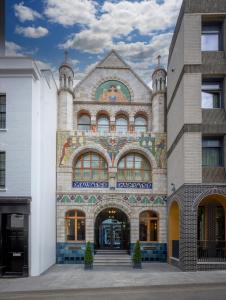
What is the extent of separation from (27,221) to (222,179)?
10368 mm

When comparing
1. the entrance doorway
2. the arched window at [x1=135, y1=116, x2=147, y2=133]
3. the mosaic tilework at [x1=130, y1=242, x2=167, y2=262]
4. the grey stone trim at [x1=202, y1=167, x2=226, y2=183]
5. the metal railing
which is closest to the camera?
the entrance doorway

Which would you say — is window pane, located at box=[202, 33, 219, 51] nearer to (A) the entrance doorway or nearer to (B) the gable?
(B) the gable

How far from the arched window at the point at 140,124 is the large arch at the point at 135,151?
6.77 ft

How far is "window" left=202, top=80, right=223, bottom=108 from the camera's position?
872 inches

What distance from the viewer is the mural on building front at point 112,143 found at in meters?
26.8

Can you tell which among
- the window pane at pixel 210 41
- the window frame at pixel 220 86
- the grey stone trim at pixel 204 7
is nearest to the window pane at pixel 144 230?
the window frame at pixel 220 86

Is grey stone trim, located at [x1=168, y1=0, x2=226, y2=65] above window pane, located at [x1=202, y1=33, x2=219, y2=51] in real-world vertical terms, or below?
above

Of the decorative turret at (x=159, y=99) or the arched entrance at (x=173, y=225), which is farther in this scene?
the decorative turret at (x=159, y=99)

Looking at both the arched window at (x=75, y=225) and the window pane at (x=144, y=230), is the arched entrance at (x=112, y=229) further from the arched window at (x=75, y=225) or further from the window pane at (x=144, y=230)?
the arched window at (x=75, y=225)

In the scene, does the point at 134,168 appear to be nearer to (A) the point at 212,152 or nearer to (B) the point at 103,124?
(B) the point at 103,124

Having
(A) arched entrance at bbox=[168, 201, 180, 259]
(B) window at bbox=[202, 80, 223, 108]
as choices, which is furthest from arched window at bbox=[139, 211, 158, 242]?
(B) window at bbox=[202, 80, 223, 108]

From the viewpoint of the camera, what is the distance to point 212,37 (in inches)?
885

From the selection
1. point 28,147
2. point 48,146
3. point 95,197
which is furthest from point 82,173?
point 28,147

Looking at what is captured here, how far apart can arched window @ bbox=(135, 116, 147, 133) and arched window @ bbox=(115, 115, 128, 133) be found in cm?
79
